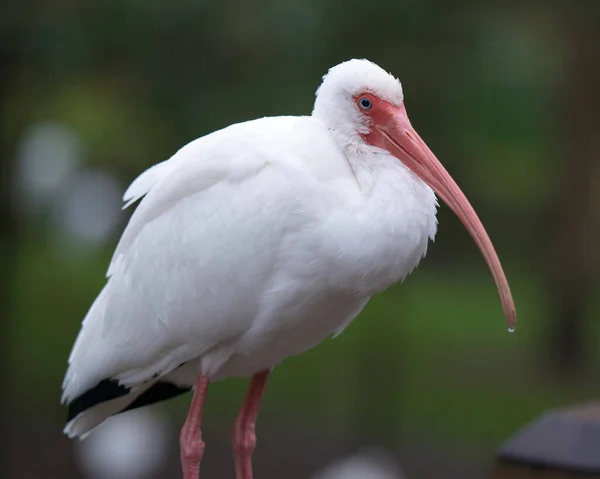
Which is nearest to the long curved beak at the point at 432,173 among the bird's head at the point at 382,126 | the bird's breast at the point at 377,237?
the bird's head at the point at 382,126

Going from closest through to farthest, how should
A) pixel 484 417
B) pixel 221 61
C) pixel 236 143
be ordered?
pixel 236 143 → pixel 221 61 → pixel 484 417

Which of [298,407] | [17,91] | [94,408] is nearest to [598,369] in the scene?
[298,407]

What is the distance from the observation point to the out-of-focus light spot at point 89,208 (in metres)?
12.5

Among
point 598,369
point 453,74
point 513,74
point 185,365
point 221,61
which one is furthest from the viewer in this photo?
point 598,369

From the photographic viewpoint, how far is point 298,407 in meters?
12.4

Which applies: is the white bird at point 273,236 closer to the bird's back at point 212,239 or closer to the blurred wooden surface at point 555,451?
the bird's back at point 212,239

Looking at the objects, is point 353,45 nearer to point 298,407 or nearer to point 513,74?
point 513,74

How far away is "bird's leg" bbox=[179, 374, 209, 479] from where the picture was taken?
4.63 metres

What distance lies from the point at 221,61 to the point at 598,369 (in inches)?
296

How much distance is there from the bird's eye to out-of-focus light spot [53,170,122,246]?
724 cm

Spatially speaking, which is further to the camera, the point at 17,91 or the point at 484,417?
the point at 484,417

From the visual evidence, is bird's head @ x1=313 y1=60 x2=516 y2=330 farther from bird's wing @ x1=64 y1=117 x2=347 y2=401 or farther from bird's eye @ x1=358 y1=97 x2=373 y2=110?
bird's wing @ x1=64 y1=117 x2=347 y2=401

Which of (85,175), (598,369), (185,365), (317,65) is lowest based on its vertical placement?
(598,369)

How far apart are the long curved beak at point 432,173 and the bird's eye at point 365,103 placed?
0.08 metres
